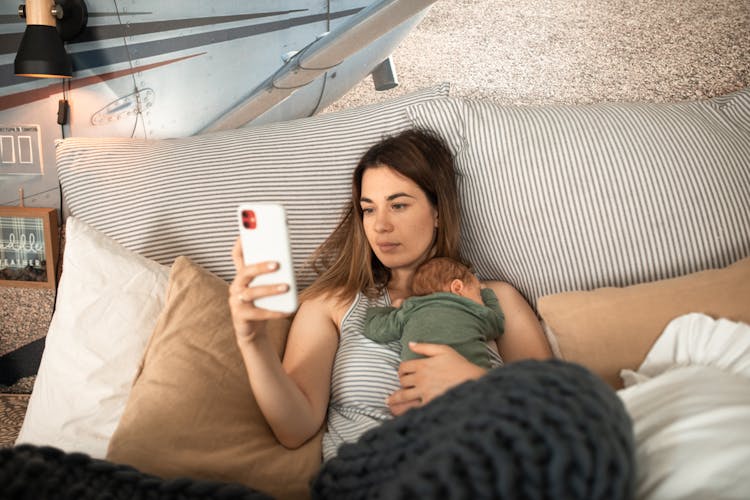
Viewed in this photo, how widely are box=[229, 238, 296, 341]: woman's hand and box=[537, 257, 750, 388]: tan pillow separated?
597 mm

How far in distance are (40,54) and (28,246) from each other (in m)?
0.65

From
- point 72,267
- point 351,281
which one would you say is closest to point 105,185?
point 72,267

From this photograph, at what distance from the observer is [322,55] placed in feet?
5.14

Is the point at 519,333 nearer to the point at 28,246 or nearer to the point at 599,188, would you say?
the point at 599,188

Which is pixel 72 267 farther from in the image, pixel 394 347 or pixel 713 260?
pixel 713 260

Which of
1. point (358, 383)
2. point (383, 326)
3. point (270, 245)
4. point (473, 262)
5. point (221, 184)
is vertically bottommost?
point (358, 383)

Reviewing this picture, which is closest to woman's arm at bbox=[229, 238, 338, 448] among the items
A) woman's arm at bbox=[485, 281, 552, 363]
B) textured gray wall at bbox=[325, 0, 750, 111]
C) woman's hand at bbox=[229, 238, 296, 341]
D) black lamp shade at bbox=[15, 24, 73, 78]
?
woman's hand at bbox=[229, 238, 296, 341]

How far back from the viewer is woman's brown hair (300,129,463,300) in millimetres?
1223

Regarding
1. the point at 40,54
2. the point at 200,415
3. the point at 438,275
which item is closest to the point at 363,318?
the point at 438,275

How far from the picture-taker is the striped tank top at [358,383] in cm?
100

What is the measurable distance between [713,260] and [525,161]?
45cm

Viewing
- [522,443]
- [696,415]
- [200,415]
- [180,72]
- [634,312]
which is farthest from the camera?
[180,72]

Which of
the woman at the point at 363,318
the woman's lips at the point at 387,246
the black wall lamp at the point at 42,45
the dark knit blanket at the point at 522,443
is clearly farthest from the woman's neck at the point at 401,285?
the black wall lamp at the point at 42,45

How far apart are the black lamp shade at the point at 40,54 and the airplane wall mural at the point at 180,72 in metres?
0.17
